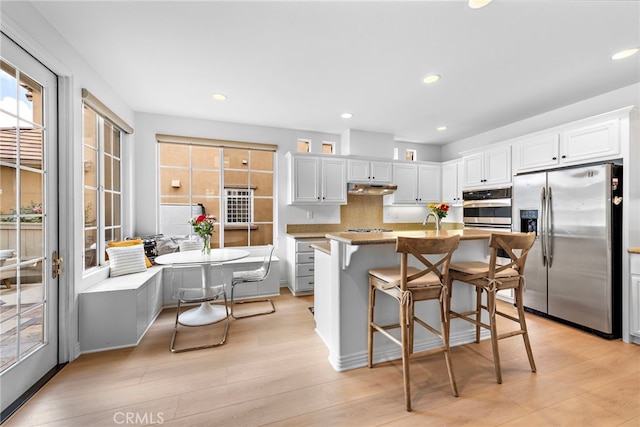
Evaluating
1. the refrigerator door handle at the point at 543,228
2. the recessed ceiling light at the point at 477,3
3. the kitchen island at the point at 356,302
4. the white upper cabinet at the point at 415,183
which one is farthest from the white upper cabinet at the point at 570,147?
the recessed ceiling light at the point at 477,3

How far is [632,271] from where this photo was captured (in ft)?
8.21

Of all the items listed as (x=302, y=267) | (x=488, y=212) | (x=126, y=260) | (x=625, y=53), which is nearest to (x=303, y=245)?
(x=302, y=267)

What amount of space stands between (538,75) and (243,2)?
9.29 ft

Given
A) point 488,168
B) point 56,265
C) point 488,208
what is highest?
point 488,168

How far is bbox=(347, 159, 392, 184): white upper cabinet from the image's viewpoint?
14.9 feet

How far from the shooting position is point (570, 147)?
2945mm

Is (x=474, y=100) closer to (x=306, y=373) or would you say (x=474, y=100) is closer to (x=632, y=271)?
(x=632, y=271)

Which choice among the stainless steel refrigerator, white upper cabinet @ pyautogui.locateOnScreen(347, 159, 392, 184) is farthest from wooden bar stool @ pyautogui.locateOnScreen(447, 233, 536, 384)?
white upper cabinet @ pyautogui.locateOnScreen(347, 159, 392, 184)

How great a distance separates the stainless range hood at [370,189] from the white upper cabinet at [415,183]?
0.25 meters

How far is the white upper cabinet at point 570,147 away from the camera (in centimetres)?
264

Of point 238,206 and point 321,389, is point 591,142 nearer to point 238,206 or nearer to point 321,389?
point 321,389

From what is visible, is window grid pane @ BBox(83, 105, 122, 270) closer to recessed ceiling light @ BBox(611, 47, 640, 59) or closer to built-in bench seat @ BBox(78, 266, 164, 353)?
built-in bench seat @ BBox(78, 266, 164, 353)

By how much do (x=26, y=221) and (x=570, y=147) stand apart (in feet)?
16.4

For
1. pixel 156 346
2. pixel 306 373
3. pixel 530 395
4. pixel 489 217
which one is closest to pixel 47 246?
→ pixel 156 346
